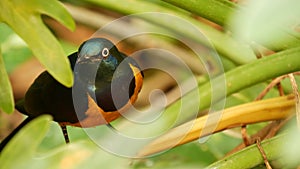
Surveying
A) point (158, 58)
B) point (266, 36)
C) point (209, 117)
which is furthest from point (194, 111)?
point (158, 58)

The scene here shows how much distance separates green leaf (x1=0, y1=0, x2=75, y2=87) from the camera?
2.56 feet

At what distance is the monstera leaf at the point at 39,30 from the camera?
0.78 metres

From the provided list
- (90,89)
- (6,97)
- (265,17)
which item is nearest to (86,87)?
(90,89)

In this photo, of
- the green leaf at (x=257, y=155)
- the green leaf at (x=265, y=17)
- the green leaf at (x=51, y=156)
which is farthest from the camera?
the green leaf at (x=257, y=155)

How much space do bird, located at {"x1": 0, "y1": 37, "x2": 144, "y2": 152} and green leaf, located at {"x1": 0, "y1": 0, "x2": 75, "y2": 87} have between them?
0.40ft

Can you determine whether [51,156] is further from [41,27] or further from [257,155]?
[257,155]

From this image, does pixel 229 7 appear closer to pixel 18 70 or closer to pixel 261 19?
pixel 261 19

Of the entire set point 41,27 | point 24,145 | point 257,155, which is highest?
point 257,155

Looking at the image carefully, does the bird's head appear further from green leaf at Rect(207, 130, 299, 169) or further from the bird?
green leaf at Rect(207, 130, 299, 169)

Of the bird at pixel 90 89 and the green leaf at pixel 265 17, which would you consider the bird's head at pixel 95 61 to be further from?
the green leaf at pixel 265 17

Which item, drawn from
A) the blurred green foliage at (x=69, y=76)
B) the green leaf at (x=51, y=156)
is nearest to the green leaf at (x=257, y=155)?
the blurred green foliage at (x=69, y=76)

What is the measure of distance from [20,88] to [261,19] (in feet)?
3.27

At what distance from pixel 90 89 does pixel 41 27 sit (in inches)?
5.9

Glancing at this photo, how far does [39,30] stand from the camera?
2.65ft
